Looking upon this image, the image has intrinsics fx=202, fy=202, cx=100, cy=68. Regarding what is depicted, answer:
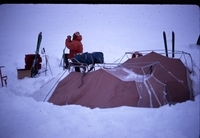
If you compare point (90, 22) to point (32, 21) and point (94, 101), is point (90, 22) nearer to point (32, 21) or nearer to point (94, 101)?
point (32, 21)

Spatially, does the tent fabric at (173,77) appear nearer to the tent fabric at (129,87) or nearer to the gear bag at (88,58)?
the tent fabric at (129,87)

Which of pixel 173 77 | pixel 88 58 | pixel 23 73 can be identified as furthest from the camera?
pixel 23 73

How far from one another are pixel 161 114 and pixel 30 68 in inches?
190

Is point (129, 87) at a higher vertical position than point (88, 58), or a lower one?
lower

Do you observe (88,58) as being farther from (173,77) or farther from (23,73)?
(23,73)

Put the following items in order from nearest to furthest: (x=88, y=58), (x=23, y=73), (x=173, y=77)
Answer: (x=173, y=77)
(x=88, y=58)
(x=23, y=73)

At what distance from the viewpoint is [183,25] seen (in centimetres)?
1798

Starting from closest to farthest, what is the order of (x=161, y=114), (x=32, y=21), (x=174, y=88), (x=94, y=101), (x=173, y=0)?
1. (x=173, y=0)
2. (x=161, y=114)
3. (x=94, y=101)
4. (x=174, y=88)
5. (x=32, y=21)

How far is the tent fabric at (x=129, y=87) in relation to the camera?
374cm

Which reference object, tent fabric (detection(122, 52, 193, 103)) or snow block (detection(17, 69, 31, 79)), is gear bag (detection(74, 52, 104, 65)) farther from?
snow block (detection(17, 69, 31, 79))

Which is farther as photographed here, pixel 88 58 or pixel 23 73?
pixel 23 73

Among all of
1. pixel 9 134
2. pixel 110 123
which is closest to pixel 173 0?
pixel 110 123

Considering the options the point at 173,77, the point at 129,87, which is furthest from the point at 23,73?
the point at 173,77

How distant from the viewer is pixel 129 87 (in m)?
3.84
